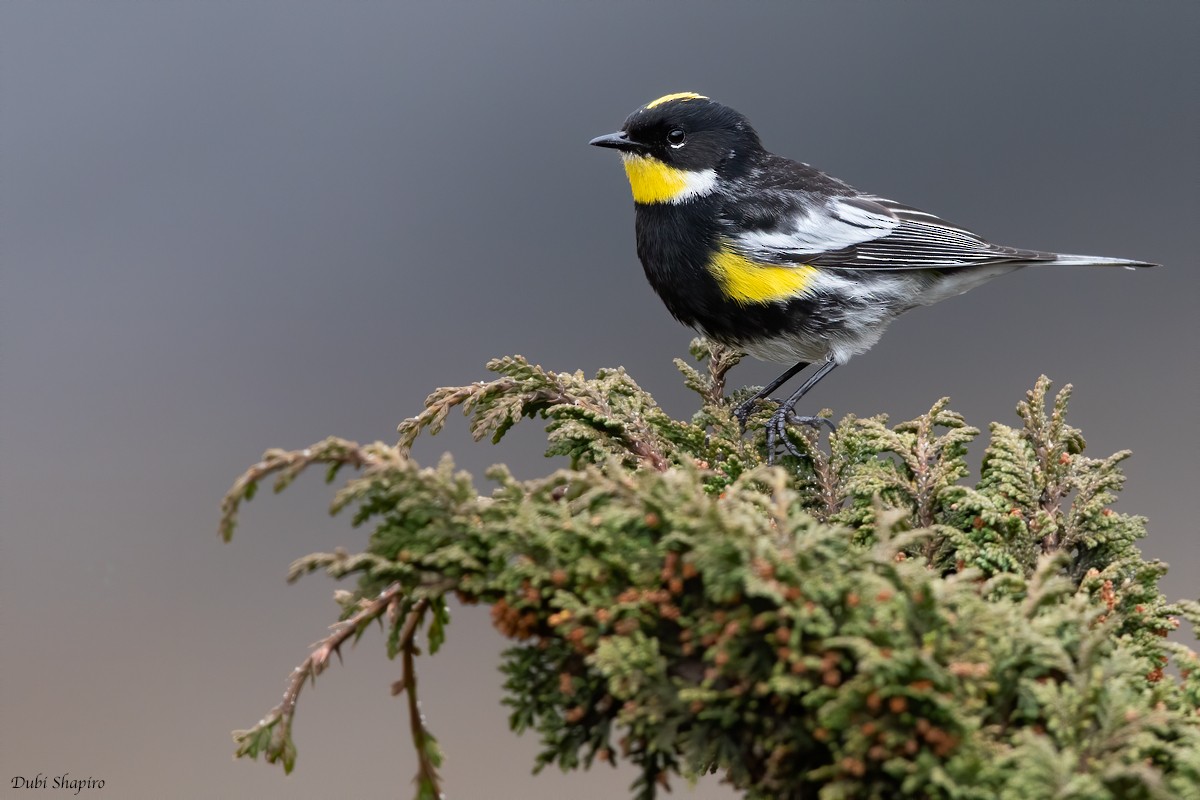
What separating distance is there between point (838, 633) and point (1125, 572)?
1.05 metres

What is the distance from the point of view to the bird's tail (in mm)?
3813

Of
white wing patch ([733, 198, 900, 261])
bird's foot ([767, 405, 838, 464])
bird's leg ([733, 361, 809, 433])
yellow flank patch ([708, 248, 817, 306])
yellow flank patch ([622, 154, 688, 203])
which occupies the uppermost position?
yellow flank patch ([622, 154, 688, 203])

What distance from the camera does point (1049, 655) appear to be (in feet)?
4.58

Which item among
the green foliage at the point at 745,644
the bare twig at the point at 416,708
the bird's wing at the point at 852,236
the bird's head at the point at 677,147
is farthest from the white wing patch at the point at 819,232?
the bare twig at the point at 416,708

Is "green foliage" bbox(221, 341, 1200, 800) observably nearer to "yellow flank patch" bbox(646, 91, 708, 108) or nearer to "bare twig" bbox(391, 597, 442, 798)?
"bare twig" bbox(391, 597, 442, 798)

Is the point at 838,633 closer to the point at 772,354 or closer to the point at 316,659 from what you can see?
the point at 316,659

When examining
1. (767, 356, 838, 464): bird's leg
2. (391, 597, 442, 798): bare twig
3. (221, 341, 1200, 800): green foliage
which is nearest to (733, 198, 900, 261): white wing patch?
(767, 356, 838, 464): bird's leg

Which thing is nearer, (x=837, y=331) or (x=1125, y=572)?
(x=1125, y=572)

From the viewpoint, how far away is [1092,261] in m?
3.97

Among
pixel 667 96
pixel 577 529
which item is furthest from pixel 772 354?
pixel 577 529

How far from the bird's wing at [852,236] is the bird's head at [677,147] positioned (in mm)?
220

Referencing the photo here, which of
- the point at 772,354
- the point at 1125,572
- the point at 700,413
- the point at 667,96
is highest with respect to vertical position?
the point at 667,96

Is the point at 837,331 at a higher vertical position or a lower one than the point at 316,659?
higher

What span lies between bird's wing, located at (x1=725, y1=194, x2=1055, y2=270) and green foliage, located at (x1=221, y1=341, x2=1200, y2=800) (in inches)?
92.6
